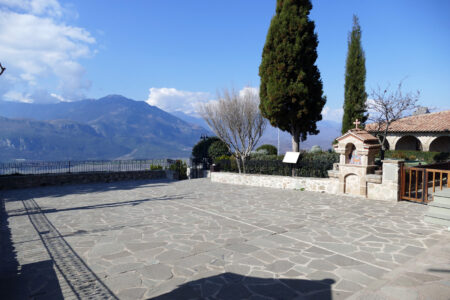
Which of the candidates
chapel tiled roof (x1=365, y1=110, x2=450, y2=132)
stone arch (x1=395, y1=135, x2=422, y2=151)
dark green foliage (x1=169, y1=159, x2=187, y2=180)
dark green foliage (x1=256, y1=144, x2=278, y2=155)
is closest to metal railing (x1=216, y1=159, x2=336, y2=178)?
dark green foliage (x1=256, y1=144, x2=278, y2=155)

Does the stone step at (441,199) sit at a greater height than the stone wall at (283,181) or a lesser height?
greater

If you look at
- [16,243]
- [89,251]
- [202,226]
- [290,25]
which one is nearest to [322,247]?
[202,226]

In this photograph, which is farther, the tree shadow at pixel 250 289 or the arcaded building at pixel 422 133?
the arcaded building at pixel 422 133

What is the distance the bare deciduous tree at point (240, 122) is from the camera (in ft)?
64.6

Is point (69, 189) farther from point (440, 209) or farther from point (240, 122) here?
point (440, 209)

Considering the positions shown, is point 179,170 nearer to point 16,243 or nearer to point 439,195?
point 16,243

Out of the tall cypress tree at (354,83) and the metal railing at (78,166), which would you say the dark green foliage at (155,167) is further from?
the tall cypress tree at (354,83)

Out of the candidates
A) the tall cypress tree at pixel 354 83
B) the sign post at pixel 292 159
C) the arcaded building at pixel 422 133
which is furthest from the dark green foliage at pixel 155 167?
the arcaded building at pixel 422 133

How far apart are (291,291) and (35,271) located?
3.81m

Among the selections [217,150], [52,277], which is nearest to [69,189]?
[217,150]

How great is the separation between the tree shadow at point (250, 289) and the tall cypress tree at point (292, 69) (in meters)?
12.4

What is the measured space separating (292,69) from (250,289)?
531 inches

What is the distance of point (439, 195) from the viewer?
263 inches

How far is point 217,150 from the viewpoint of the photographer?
68.8 ft
